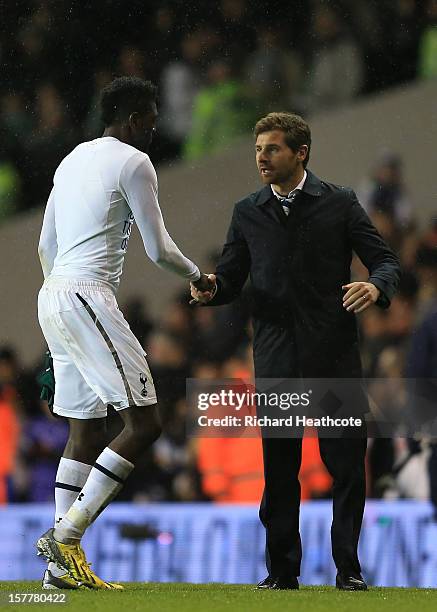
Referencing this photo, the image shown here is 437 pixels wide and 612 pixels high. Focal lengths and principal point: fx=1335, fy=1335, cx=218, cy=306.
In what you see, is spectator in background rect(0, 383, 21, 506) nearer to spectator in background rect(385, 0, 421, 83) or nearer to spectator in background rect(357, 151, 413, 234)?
spectator in background rect(357, 151, 413, 234)

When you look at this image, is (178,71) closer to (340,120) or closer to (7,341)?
(340,120)

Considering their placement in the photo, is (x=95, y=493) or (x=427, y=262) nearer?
(x=95, y=493)

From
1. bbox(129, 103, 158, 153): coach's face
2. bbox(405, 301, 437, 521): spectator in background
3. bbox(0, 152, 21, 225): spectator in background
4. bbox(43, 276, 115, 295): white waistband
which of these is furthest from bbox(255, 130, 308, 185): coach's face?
bbox(0, 152, 21, 225): spectator in background

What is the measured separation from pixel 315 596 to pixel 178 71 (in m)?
3.82

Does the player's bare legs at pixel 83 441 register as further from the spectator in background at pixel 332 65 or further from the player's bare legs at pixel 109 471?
the spectator in background at pixel 332 65

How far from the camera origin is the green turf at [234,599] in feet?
11.9

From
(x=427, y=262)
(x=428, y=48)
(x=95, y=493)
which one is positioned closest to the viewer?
(x=95, y=493)

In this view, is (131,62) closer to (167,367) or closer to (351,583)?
(167,367)

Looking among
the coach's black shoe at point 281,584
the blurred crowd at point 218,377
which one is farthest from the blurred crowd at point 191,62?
the coach's black shoe at point 281,584

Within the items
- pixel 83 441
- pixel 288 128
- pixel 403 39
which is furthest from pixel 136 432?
pixel 403 39

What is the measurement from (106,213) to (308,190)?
707 millimetres

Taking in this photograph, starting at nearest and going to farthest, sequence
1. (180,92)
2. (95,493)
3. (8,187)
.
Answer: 1. (95,493)
2. (180,92)
3. (8,187)

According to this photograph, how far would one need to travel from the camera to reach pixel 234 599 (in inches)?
154

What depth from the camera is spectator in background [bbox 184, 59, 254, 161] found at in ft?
23.8
